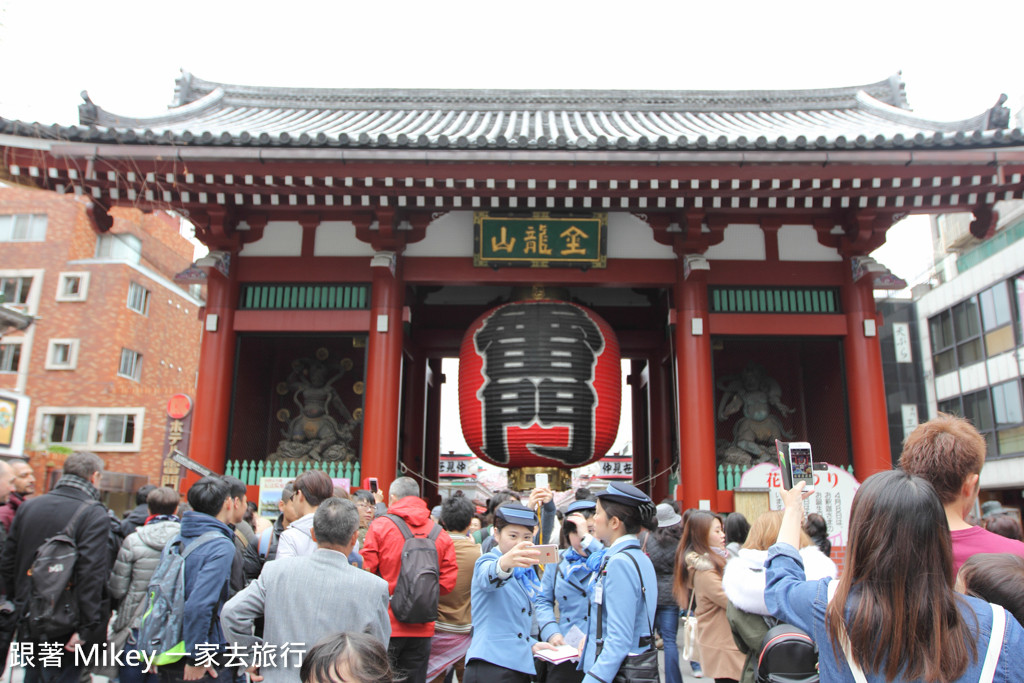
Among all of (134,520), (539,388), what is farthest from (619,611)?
(539,388)

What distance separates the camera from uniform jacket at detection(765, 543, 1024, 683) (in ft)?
5.13

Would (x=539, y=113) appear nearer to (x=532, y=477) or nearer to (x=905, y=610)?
(x=532, y=477)

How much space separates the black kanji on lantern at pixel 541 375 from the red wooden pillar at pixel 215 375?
331cm

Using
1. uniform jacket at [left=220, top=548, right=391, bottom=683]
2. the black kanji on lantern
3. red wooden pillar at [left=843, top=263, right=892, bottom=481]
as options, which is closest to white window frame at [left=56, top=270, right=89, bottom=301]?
the black kanji on lantern

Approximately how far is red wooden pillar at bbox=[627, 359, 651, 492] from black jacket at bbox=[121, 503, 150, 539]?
30.5ft

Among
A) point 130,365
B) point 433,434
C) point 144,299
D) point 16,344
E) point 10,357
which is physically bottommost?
point 433,434

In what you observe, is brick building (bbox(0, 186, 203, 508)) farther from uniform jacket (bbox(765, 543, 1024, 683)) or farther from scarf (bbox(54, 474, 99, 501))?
uniform jacket (bbox(765, 543, 1024, 683))

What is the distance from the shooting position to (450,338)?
12312 mm

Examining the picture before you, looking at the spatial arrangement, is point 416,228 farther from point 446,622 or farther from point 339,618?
point 339,618

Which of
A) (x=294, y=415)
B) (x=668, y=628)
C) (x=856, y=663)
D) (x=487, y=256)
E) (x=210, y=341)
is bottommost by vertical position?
(x=668, y=628)

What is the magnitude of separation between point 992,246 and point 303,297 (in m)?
18.1

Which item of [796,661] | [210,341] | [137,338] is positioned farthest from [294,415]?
[137,338]

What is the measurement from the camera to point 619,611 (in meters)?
3.01

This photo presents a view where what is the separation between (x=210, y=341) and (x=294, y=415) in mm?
Result: 2512
